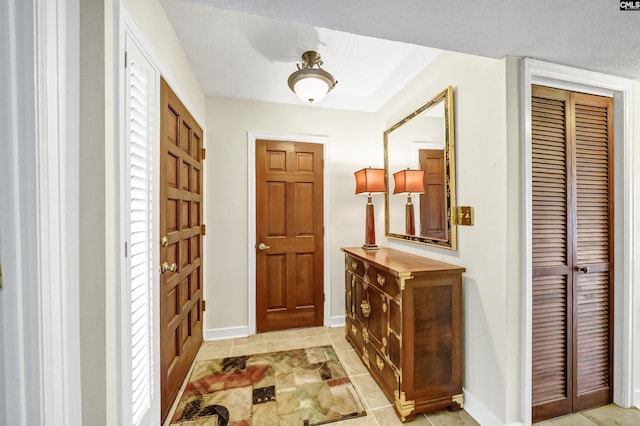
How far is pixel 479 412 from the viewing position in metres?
1.60

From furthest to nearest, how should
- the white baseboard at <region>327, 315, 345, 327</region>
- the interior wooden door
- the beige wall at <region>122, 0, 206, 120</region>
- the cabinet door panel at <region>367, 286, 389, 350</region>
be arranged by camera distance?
the white baseboard at <region>327, 315, 345, 327</region> → the interior wooden door → the cabinet door panel at <region>367, 286, 389, 350</region> → the beige wall at <region>122, 0, 206, 120</region>

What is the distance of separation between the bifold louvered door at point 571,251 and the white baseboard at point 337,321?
1758 millimetres

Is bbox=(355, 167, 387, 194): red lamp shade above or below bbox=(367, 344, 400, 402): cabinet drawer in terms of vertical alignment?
above

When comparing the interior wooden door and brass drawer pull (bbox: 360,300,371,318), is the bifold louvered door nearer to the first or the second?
the interior wooden door

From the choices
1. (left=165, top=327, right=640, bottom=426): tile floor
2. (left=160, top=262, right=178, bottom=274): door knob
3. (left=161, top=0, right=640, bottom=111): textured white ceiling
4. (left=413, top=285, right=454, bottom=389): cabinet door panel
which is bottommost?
(left=165, top=327, right=640, bottom=426): tile floor

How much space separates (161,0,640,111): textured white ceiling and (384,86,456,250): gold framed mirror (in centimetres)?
46

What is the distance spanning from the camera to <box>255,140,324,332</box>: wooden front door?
2801 mm

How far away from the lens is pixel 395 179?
2.53 meters

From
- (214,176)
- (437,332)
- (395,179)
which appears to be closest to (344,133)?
(395,179)

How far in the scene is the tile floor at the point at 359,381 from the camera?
1.59m

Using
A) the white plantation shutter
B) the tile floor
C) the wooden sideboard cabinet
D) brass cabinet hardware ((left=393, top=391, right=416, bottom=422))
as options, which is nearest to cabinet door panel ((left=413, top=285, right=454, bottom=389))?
the wooden sideboard cabinet

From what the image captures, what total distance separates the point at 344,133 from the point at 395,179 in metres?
0.92

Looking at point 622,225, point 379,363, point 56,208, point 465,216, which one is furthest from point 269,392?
point 622,225

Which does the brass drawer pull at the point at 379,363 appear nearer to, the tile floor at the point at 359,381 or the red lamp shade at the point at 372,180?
the tile floor at the point at 359,381
